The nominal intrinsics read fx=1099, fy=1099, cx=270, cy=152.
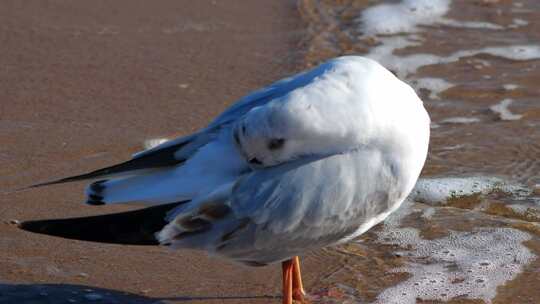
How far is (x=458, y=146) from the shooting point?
5.79 m

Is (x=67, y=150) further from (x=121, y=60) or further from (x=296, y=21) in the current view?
(x=296, y=21)

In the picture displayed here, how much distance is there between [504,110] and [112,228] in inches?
124

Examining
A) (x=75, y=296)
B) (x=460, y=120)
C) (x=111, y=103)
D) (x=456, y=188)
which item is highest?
(x=111, y=103)

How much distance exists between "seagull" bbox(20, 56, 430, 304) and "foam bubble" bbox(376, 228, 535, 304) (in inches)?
24.2

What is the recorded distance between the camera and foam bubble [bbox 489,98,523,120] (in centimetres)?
615

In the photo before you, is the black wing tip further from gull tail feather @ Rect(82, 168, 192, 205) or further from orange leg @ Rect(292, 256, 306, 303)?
orange leg @ Rect(292, 256, 306, 303)

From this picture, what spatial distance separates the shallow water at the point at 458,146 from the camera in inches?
179

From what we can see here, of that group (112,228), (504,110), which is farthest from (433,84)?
(112,228)

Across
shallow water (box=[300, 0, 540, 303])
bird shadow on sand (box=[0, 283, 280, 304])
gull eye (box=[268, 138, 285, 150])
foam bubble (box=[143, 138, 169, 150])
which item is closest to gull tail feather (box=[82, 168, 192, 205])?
gull eye (box=[268, 138, 285, 150])

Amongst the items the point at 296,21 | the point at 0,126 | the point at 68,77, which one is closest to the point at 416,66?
the point at 296,21

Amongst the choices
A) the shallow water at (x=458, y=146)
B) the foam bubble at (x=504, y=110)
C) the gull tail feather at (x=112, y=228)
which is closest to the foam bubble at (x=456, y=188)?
the shallow water at (x=458, y=146)

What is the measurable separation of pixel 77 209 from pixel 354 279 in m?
1.30

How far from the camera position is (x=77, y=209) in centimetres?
493

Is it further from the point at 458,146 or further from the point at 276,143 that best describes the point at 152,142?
the point at 276,143
